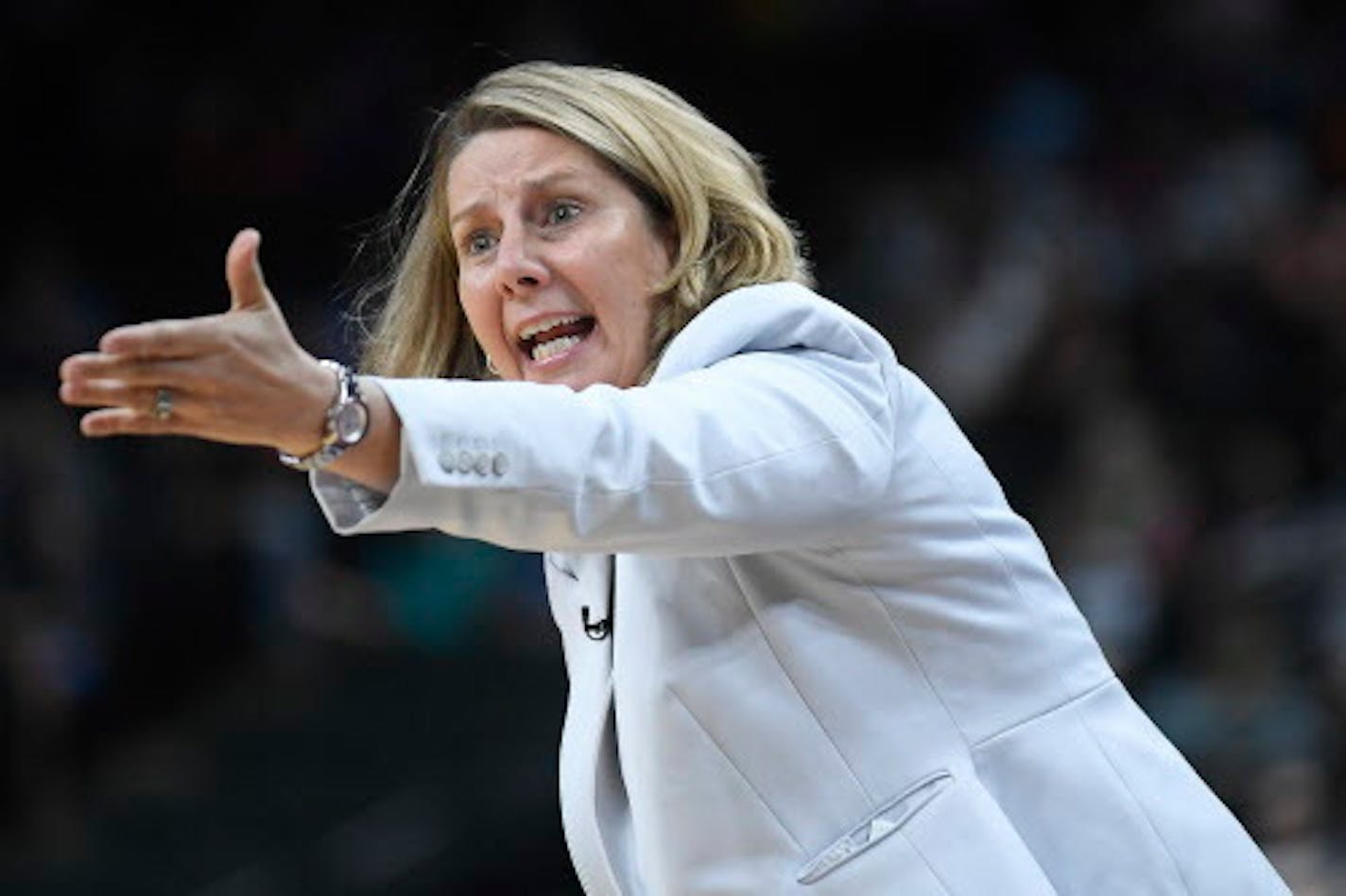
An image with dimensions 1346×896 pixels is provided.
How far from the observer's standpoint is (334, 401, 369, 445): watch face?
1.84 m

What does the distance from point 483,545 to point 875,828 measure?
465 cm

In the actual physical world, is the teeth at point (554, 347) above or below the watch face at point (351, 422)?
above

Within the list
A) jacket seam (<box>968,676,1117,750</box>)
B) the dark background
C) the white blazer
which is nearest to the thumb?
the white blazer

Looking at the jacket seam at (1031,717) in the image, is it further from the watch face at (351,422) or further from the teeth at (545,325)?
the watch face at (351,422)

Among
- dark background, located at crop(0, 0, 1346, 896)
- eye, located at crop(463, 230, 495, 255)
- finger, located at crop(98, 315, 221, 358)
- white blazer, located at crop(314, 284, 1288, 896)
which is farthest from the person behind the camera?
dark background, located at crop(0, 0, 1346, 896)

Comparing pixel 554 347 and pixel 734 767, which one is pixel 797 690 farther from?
pixel 554 347

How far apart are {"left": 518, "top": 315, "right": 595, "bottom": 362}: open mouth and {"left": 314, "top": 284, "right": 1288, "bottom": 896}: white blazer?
0.24 meters

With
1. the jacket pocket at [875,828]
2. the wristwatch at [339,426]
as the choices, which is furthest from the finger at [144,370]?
the jacket pocket at [875,828]

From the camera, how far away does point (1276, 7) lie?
8.26 metres

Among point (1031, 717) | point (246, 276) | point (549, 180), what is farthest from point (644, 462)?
point (549, 180)

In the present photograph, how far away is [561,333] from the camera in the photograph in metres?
2.56

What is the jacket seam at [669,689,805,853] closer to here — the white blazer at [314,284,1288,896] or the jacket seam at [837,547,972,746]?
the white blazer at [314,284,1288,896]

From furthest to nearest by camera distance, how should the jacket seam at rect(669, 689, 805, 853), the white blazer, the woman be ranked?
the jacket seam at rect(669, 689, 805, 853) < the white blazer < the woman

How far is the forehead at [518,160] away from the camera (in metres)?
2.57
